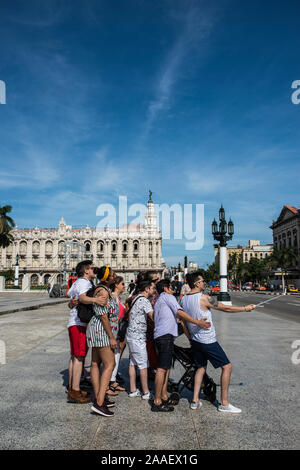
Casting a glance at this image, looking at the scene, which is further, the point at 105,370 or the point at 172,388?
the point at 172,388

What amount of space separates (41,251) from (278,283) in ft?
197

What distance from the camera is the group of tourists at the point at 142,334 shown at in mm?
4219

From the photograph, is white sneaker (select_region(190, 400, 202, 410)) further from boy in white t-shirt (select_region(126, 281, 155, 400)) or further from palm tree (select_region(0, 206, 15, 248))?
palm tree (select_region(0, 206, 15, 248))

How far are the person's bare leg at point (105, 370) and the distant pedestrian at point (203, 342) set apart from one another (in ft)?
3.50

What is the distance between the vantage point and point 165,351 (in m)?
4.46

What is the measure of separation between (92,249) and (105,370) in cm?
8966

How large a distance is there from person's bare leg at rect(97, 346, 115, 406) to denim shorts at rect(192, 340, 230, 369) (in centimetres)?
107

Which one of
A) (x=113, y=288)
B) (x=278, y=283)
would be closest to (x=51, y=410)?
(x=113, y=288)

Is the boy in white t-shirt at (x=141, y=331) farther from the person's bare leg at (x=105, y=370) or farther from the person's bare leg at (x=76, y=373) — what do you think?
the person's bare leg at (x=76, y=373)

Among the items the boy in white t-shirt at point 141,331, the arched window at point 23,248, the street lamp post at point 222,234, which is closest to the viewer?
the boy in white t-shirt at point 141,331

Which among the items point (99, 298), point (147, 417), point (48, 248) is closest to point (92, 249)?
point (48, 248)

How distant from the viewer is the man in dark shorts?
14.2ft

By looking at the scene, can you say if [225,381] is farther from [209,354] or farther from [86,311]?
[86,311]

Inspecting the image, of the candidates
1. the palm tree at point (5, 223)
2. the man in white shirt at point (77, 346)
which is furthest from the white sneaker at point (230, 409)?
the palm tree at point (5, 223)
